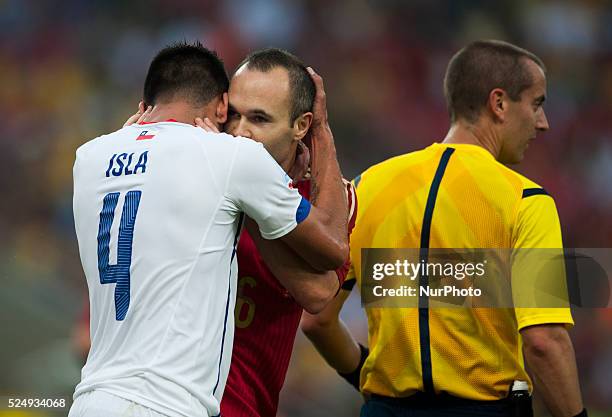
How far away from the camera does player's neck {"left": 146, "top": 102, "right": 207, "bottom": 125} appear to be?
118 inches

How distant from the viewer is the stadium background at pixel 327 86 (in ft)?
28.9

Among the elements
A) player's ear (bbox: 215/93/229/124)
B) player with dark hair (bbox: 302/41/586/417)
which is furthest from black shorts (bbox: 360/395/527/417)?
player's ear (bbox: 215/93/229/124)

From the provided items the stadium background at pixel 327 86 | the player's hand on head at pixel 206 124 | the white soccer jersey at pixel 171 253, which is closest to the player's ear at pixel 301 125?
the player's hand on head at pixel 206 124

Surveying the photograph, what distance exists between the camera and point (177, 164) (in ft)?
9.02

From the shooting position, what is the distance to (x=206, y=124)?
2.98 m

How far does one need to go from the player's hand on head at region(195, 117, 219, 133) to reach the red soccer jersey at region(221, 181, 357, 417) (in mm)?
356

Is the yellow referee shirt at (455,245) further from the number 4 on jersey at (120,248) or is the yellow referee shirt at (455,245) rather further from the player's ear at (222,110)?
the number 4 on jersey at (120,248)

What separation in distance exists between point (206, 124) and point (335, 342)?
4.92 feet

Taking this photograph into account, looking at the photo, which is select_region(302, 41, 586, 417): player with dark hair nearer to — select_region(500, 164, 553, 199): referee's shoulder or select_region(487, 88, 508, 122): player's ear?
select_region(500, 164, 553, 199): referee's shoulder

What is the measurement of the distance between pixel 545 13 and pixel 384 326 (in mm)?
7005

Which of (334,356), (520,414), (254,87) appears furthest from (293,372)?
(254,87)

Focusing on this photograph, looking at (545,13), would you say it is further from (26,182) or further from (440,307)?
(440,307)

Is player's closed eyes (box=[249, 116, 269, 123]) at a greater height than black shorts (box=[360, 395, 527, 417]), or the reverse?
player's closed eyes (box=[249, 116, 269, 123])

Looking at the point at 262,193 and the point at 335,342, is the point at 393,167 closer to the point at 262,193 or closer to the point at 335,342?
the point at 335,342
